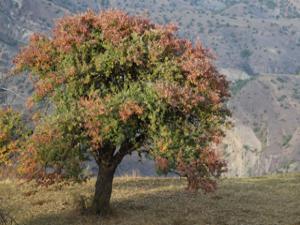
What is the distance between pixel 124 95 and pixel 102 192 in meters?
5.46

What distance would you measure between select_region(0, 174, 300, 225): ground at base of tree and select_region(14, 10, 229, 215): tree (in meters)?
3.23

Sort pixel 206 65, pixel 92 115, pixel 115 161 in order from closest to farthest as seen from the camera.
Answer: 1. pixel 92 115
2. pixel 206 65
3. pixel 115 161

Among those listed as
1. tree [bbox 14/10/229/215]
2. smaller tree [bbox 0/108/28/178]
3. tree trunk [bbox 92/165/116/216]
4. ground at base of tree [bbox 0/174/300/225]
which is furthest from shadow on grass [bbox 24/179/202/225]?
smaller tree [bbox 0/108/28/178]

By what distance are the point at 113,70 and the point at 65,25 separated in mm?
2455

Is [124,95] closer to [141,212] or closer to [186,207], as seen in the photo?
[141,212]

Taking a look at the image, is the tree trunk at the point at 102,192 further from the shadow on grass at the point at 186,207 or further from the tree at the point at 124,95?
the tree at the point at 124,95

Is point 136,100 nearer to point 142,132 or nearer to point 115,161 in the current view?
point 142,132

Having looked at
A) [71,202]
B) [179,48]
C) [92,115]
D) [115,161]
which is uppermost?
[179,48]

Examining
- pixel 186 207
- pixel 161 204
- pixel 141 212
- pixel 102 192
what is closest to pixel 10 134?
pixel 102 192

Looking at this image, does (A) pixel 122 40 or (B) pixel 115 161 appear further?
(B) pixel 115 161

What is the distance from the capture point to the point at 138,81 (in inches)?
703

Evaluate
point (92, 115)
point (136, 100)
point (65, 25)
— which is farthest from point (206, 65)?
point (65, 25)

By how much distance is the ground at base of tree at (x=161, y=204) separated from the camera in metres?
20.9

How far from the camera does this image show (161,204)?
2394 centimetres
